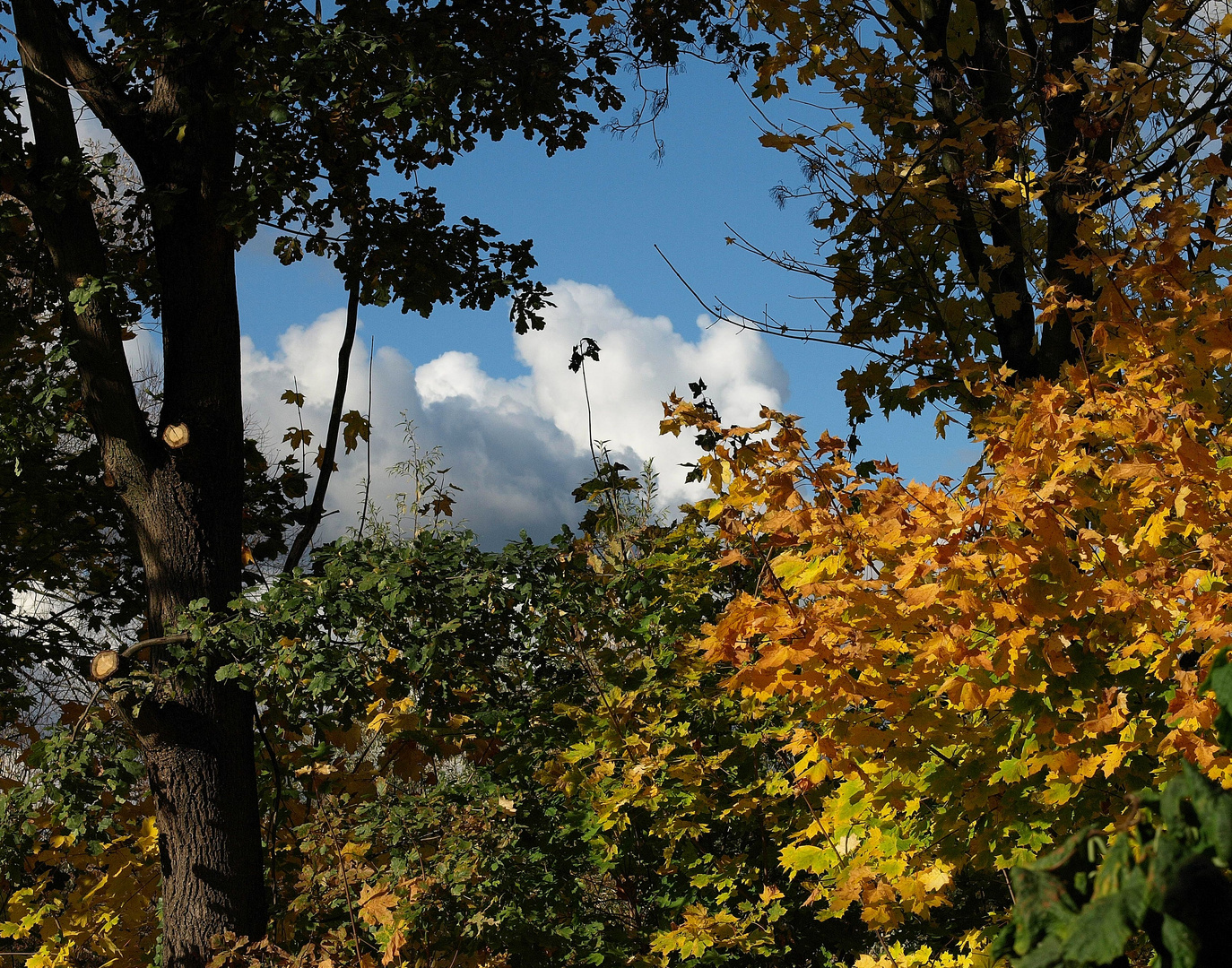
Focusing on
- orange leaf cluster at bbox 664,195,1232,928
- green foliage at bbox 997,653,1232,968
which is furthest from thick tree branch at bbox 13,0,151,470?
green foliage at bbox 997,653,1232,968

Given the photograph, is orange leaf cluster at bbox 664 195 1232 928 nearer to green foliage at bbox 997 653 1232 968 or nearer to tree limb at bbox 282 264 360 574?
green foliage at bbox 997 653 1232 968

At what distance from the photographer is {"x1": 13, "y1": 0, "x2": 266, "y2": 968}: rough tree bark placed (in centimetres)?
383

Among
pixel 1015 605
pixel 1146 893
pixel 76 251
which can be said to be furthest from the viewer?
pixel 76 251

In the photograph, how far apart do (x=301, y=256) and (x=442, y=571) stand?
174 cm

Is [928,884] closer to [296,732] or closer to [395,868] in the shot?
[395,868]

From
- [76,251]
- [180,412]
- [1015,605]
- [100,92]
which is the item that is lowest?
[1015,605]

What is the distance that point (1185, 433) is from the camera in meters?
2.24

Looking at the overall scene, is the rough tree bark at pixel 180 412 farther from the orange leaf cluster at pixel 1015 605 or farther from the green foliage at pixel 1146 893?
the green foliage at pixel 1146 893

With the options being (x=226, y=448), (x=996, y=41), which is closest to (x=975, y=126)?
(x=996, y=41)

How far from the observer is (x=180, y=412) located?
13.6 ft

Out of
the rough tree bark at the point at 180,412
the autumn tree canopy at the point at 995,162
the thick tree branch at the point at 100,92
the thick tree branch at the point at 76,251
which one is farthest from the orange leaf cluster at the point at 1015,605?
the thick tree branch at the point at 100,92

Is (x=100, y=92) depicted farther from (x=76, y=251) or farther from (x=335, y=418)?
(x=335, y=418)

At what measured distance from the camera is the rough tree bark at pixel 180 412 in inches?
151

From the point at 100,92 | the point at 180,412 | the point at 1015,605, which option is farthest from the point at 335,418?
the point at 1015,605
